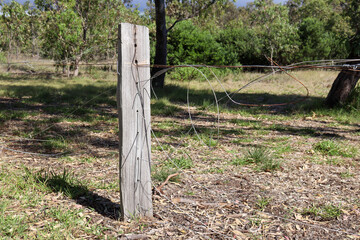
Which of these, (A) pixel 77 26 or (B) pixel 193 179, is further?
(A) pixel 77 26

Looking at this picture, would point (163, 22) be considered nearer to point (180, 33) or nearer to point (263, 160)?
point (180, 33)

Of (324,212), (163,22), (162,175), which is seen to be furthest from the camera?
(163,22)

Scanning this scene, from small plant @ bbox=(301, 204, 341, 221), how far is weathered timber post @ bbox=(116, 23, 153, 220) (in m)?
1.46

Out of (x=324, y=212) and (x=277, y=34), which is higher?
(x=277, y=34)

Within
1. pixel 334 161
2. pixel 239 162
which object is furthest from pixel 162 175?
pixel 334 161

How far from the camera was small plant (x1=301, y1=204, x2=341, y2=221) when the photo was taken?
2875 millimetres

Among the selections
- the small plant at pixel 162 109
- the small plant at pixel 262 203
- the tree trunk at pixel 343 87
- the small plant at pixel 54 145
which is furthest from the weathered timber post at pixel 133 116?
the tree trunk at pixel 343 87

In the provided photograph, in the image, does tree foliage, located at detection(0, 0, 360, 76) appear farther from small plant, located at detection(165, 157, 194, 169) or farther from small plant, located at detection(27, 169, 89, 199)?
small plant, located at detection(27, 169, 89, 199)

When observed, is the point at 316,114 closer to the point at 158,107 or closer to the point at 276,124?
the point at 276,124

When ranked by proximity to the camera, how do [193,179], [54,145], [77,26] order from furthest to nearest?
[77,26], [54,145], [193,179]

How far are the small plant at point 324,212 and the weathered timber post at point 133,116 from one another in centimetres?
146

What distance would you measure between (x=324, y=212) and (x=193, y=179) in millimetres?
1344

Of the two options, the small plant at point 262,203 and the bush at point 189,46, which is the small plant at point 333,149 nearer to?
the small plant at point 262,203

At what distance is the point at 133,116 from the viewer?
253 centimetres
